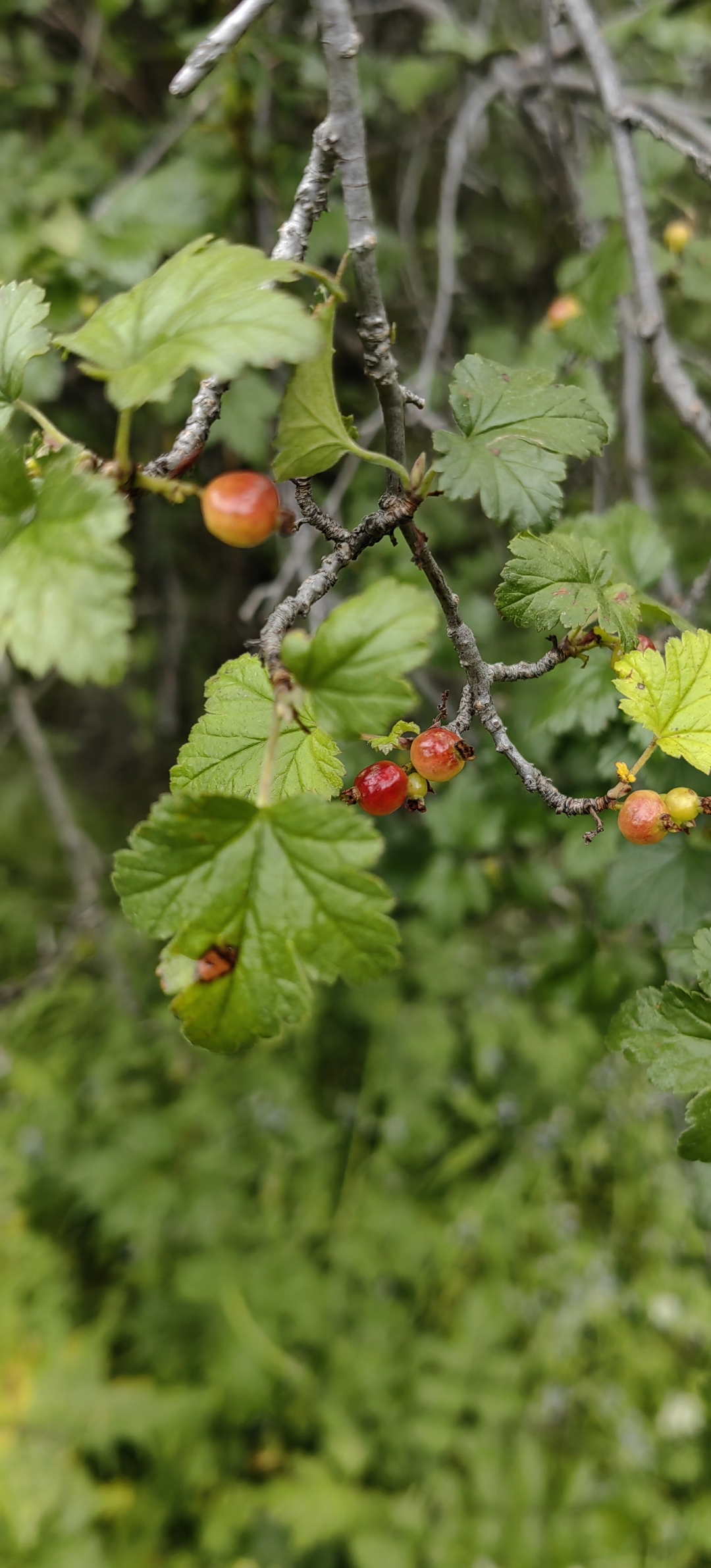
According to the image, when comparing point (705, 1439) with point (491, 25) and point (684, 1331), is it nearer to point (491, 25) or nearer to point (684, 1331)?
point (684, 1331)

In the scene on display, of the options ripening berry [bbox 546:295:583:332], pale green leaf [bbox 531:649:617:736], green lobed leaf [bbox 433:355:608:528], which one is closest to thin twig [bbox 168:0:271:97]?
green lobed leaf [bbox 433:355:608:528]

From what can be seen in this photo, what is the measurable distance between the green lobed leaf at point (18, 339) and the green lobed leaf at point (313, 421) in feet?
0.67

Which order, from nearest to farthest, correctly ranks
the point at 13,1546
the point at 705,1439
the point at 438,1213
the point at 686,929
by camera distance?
1. the point at 686,929
2. the point at 13,1546
3. the point at 705,1439
4. the point at 438,1213

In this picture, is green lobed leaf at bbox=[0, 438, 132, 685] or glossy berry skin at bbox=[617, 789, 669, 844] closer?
green lobed leaf at bbox=[0, 438, 132, 685]

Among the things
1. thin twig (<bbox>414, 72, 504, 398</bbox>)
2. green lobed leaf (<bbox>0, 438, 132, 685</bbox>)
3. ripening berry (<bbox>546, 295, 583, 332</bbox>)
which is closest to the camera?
green lobed leaf (<bbox>0, 438, 132, 685</bbox>)

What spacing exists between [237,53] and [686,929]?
1.85 metres

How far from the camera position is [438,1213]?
8.15 feet

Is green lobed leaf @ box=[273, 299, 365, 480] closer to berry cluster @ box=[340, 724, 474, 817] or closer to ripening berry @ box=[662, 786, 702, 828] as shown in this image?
berry cluster @ box=[340, 724, 474, 817]

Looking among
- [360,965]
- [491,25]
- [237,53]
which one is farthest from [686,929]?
[491,25]

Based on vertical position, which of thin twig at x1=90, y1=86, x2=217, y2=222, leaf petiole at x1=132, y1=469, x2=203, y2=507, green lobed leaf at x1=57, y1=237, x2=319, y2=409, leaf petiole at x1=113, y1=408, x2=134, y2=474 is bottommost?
leaf petiole at x1=132, y1=469, x2=203, y2=507

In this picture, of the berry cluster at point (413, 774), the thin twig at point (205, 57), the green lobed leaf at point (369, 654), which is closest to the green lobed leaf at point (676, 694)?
the berry cluster at point (413, 774)

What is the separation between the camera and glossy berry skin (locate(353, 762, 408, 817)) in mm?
782

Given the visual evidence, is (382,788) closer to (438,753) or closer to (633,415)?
(438,753)

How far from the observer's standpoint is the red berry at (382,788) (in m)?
0.78
